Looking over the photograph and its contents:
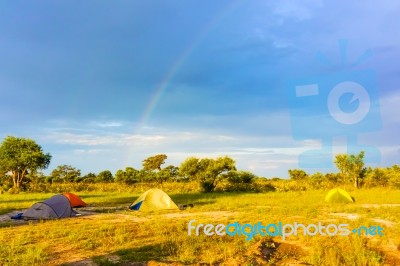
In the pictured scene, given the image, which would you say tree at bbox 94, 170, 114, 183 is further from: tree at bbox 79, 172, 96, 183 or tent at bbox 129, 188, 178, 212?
tent at bbox 129, 188, 178, 212

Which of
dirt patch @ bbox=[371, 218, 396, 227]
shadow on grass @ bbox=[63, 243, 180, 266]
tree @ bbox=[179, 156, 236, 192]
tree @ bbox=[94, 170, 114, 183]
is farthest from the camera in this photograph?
tree @ bbox=[94, 170, 114, 183]

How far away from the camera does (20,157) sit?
47.0 m

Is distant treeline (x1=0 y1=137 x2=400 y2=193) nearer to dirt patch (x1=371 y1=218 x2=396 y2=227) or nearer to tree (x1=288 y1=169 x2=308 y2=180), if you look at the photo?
tree (x1=288 y1=169 x2=308 y2=180)

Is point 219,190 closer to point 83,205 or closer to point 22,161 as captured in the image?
point 83,205

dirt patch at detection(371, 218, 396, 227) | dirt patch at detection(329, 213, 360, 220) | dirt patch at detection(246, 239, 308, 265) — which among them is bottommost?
dirt patch at detection(246, 239, 308, 265)

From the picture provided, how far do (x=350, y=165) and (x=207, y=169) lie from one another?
17727mm

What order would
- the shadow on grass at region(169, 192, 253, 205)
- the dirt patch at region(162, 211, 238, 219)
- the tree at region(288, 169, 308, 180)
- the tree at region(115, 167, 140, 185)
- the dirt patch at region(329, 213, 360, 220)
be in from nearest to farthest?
1. the dirt patch at region(329, 213, 360, 220)
2. the dirt patch at region(162, 211, 238, 219)
3. the shadow on grass at region(169, 192, 253, 205)
4. the tree at region(288, 169, 308, 180)
5. the tree at region(115, 167, 140, 185)

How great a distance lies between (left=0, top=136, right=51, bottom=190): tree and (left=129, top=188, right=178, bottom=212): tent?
2926cm

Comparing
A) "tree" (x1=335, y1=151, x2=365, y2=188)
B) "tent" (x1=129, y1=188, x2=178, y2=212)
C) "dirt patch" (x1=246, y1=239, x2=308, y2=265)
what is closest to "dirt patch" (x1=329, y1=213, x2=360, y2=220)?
"dirt patch" (x1=246, y1=239, x2=308, y2=265)

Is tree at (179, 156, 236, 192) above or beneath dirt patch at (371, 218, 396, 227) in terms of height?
above

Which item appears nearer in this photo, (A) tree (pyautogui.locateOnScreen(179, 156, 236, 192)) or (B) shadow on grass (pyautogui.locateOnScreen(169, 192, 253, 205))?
(B) shadow on grass (pyautogui.locateOnScreen(169, 192, 253, 205))

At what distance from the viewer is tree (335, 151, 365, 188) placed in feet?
153

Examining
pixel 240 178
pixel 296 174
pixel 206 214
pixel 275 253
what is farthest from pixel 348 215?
pixel 296 174

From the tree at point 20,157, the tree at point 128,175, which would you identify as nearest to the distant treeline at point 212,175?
the tree at point 20,157
